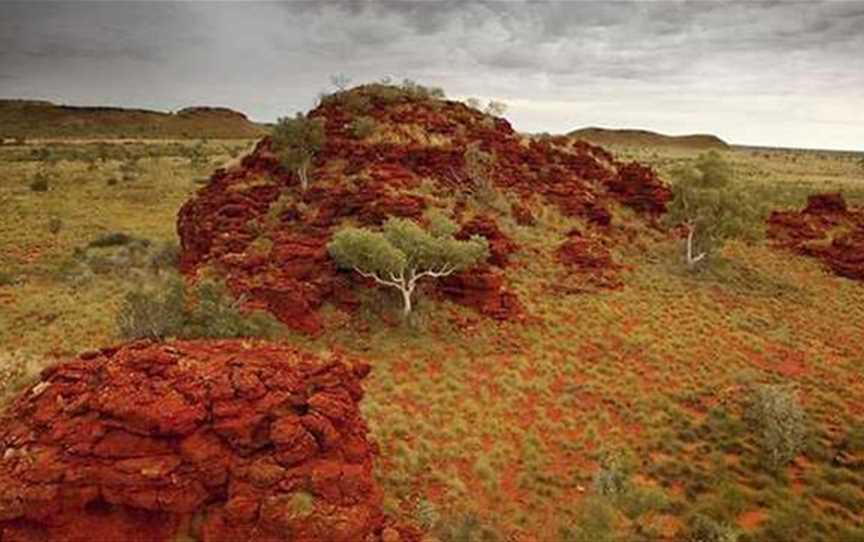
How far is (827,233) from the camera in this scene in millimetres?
43781

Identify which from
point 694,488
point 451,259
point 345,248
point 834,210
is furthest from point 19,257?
point 834,210

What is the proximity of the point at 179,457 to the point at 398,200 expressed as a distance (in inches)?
728

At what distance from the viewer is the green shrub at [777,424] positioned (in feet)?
61.9

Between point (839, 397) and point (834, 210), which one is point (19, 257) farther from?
point (834, 210)

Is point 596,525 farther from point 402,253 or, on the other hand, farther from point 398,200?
point 398,200

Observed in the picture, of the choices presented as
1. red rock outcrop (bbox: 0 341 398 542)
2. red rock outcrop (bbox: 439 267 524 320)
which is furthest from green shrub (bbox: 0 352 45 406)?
red rock outcrop (bbox: 439 267 524 320)

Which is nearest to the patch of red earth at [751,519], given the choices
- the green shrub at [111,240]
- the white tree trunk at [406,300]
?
Answer: the white tree trunk at [406,300]

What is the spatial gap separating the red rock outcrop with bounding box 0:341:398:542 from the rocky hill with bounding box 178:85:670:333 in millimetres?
11154

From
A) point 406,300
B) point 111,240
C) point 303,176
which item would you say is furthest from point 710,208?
point 111,240

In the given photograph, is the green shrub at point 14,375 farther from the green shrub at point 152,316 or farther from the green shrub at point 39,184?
the green shrub at point 39,184

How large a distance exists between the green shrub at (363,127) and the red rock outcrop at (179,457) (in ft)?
72.0

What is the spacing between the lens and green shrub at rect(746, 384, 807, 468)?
18.9m

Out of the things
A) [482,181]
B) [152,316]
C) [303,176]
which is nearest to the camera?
[152,316]

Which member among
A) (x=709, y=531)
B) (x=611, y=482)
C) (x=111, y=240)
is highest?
(x=111, y=240)
